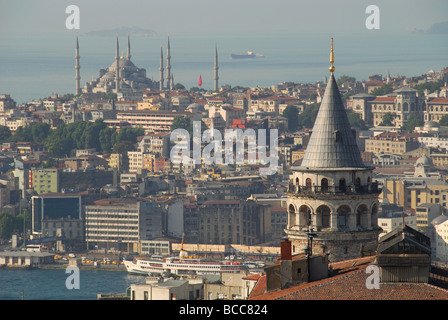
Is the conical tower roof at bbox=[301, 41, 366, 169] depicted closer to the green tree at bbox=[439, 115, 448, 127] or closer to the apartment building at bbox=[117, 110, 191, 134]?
the green tree at bbox=[439, 115, 448, 127]

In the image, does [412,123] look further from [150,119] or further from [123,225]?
[123,225]

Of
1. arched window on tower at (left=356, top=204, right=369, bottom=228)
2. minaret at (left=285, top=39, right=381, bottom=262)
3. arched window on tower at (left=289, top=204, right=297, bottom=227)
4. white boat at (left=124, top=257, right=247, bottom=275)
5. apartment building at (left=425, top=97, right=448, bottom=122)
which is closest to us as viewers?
minaret at (left=285, top=39, right=381, bottom=262)

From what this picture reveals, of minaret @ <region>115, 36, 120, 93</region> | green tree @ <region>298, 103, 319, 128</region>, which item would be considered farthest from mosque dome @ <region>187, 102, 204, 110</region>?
minaret @ <region>115, 36, 120, 93</region>

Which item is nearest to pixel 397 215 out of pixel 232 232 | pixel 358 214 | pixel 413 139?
pixel 232 232

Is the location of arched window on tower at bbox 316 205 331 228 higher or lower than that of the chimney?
higher

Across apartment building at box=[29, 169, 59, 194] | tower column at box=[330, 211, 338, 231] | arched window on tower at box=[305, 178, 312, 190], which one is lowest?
apartment building at box=[29, 169, 59, 194]

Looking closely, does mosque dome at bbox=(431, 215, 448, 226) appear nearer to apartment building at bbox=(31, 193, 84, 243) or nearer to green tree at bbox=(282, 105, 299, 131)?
apartment building at bbox=(31, 193, 84, 243)

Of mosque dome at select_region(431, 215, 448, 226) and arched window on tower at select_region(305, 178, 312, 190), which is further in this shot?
mosque dome at select_region(431, 215, 448, 226)

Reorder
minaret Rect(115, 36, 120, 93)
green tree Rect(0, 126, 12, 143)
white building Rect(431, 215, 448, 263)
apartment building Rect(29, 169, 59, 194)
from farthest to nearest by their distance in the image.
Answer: minaret Rect(115, 36, 120, 93), green tree Rect(0, 126, 12, 143), apartment building Rect(29, 169, 59, 194), white building Rect(431, 215, 448, 263)

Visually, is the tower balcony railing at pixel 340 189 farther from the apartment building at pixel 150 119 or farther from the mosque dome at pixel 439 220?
the apartment building at pixel 150 119
